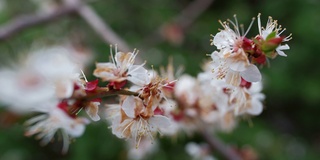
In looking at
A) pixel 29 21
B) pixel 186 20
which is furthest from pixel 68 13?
pixel 186 20

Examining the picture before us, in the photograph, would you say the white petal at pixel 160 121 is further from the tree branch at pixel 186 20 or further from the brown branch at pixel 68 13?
the tree branch at pixel 186 20

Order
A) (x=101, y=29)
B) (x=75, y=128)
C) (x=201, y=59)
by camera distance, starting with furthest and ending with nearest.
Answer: (x=201, y=59)
(x=101, y=29)
(x=75, y=128)

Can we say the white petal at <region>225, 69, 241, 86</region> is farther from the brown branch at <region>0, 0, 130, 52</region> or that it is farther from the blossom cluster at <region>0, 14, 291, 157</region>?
the brown branch at <region>0, 0, 130, 52</region>

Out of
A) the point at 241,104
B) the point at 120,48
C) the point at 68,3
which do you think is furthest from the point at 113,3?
the point at 241,104

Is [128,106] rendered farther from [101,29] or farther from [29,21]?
[29,21]

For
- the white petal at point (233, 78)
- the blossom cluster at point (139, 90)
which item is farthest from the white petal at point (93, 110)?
the white petal at point (233, 78)

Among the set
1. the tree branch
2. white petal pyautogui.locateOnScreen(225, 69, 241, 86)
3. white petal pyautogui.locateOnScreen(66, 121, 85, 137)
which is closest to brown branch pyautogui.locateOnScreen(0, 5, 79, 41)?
the tree branch
